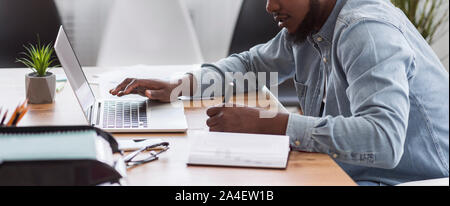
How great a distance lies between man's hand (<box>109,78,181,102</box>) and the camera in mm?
1658

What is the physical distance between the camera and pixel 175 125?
56.8 inches

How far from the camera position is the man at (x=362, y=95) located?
3.96 ft

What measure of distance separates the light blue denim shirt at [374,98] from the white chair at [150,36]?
1397mm

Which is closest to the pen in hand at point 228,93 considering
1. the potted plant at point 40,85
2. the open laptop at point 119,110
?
the open laptop at point 119,110

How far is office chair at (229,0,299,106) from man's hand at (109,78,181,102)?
1293mm

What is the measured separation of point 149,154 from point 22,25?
69.2 inches

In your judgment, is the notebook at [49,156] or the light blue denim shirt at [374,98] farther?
the light blue denim shirt at [374,98]

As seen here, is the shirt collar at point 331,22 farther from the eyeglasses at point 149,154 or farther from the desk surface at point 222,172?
the eyeglasses at point 149,154

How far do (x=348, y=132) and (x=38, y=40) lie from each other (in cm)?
189

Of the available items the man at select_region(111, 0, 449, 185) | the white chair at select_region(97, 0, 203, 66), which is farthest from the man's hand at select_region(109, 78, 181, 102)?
the white chair at select_region(97, 0, 203, 66)
